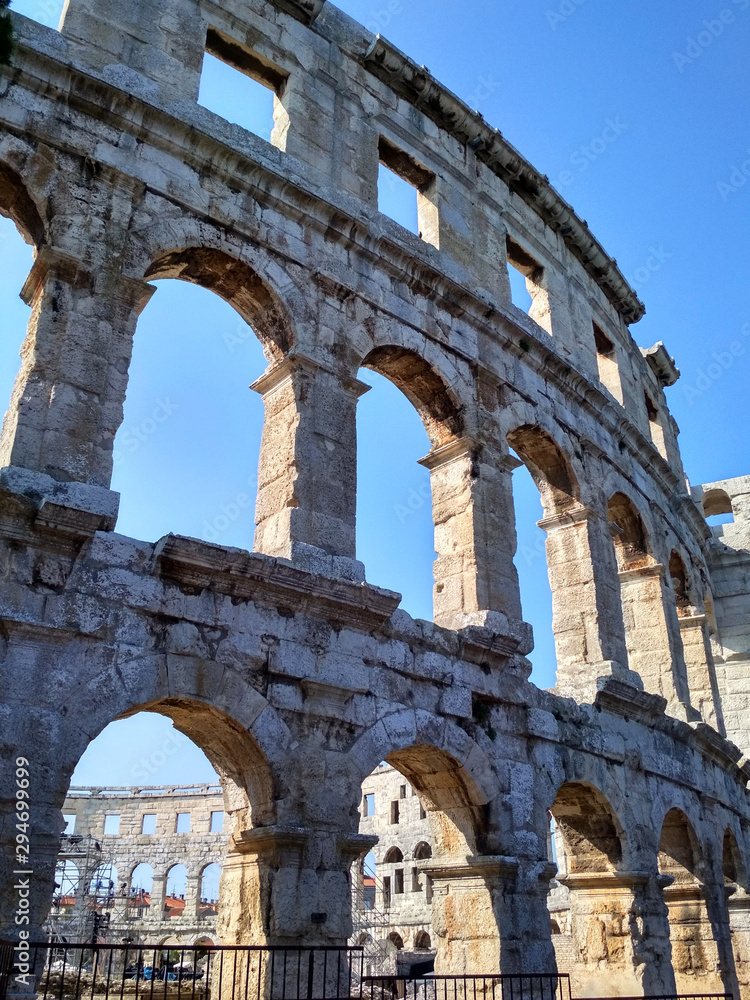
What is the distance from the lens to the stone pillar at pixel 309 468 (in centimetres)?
707

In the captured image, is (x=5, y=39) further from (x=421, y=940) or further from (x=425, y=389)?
(x=421, y=940)

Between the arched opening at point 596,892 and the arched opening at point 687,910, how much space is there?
135 centimetres

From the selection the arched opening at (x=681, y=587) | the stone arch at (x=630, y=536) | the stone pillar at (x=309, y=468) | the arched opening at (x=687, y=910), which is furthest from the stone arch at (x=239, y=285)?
the arched opening at (x=681, y=587)

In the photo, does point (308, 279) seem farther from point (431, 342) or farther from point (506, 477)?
point (506, 477)

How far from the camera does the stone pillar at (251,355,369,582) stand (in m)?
7.07

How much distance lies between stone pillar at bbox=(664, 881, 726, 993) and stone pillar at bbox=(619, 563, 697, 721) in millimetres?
2002

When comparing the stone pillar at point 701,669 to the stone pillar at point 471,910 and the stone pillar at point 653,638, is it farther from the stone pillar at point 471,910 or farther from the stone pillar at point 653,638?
the stone pillar at point 471,910

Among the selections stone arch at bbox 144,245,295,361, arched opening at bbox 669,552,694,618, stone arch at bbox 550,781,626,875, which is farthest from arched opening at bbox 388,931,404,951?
stone arch at bbox 144,245,295,361

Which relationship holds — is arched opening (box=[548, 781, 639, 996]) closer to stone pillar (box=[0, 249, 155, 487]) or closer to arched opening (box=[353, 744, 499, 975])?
arched opening (box=[353, 744, 499, 975])

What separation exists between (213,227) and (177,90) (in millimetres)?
1422

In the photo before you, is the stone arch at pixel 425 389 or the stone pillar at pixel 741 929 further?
the stone pillar at pixel 741 929

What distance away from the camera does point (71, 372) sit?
622cm

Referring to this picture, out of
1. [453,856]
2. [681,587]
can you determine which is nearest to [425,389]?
[453,856]

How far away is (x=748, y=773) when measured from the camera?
1394cm
